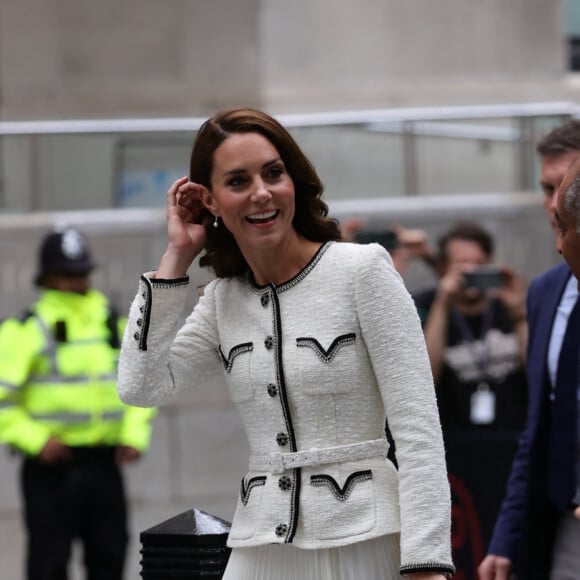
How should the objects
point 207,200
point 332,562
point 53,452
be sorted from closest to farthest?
point 332,562 < point 207,200 < point 53,452

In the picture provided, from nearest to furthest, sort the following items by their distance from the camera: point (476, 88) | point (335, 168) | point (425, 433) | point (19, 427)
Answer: point (425, 433) < point (19, 427) < point (335, 168) < point (476, 88)

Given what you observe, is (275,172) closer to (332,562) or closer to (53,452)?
(332,562)

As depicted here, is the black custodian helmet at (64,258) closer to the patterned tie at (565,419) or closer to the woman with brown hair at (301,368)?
the patterned tie at (565,419)

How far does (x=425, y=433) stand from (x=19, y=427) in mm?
4326

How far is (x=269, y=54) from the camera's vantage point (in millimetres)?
11328

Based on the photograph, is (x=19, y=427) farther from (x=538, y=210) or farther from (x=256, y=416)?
(x=538, y=210)

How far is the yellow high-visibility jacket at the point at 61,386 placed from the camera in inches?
287

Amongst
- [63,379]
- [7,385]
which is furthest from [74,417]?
[7,385]

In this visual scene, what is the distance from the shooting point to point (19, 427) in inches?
287

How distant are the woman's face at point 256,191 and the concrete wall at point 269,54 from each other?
7.67 meters

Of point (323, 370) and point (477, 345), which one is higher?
point (323, 370)

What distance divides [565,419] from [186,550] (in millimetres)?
1058

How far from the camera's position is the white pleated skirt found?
3305 millimetres

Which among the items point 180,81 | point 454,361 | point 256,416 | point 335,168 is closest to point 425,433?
point 256,416
